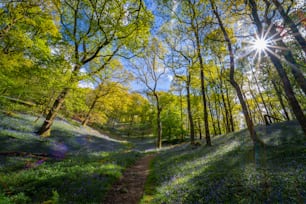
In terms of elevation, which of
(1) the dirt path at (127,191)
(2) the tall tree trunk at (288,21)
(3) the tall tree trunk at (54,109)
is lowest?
(1) the dirt path at (127,191)

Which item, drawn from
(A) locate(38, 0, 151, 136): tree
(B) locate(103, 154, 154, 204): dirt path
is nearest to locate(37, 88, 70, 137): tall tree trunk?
(A) locate(38, 0, 151, 136): tree

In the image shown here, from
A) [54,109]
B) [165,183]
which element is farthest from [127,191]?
[54,109]

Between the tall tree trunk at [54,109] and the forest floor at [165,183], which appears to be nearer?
the forest floor at [165,183]

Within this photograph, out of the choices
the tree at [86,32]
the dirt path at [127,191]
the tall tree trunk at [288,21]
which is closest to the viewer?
the dirt path at [127,191]

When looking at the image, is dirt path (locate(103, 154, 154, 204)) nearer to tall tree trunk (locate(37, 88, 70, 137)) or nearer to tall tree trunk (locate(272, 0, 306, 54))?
tall tree trunk (locate(37, 88, 70, 137))

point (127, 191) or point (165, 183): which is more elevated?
point (165, 183)

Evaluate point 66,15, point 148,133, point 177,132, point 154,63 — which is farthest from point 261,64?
point 148,133

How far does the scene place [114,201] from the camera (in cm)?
589

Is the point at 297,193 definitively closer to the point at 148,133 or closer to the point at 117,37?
the point at 117,37

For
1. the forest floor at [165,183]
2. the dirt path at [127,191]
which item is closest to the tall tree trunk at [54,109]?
the forest floor at [165,183]

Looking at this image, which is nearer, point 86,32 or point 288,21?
point 288,21

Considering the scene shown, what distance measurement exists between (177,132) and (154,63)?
17571 mm

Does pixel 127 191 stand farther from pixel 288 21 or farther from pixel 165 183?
pixel 288 21

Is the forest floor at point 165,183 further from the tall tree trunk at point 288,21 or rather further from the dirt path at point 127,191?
the tall tree trunk at point 288,21
